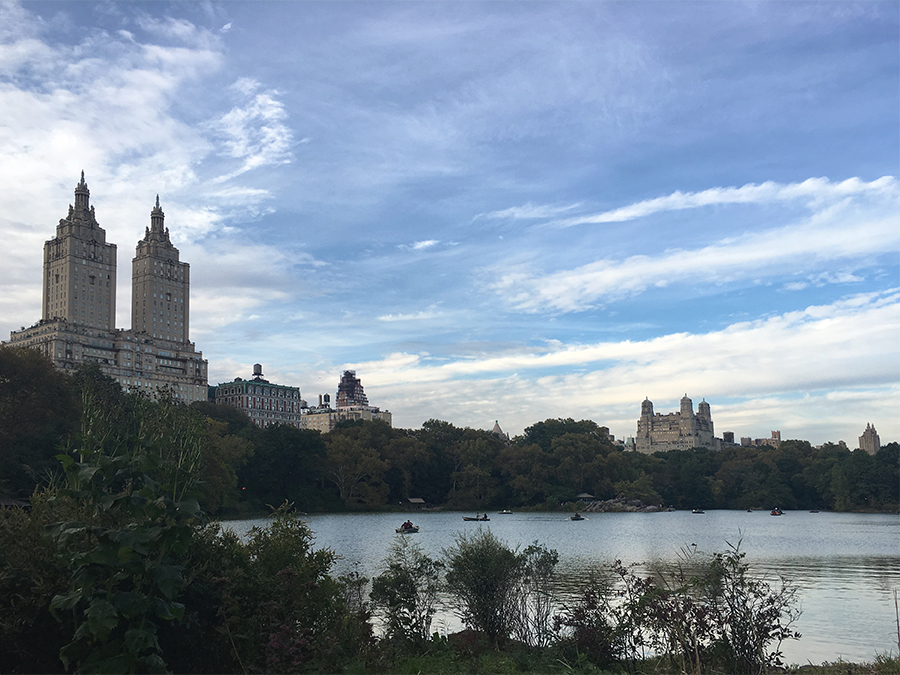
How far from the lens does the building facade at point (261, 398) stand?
181625mm

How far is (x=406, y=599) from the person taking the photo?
12148 mm

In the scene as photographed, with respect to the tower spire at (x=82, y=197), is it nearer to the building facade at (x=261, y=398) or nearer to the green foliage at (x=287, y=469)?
the building facade at (x=261, y=398)

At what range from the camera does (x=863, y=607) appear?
22.4 m

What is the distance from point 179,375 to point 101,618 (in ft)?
568

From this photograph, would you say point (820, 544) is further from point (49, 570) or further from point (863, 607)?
point (49, 570)

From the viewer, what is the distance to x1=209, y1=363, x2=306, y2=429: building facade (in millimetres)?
181625

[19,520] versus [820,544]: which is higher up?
[19,520]

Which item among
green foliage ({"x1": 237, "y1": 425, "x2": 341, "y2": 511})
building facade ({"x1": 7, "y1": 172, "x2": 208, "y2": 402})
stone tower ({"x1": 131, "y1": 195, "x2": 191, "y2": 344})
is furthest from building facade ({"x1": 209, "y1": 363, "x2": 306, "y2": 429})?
green foliage ({"x1": 237, "y1": 425, "x2": 341, "y2": 511})

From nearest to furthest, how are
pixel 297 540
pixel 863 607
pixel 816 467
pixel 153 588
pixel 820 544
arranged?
pixel 153 588 → pixel 297 540 → pixel 863 607 → pixel 820 544 → pixel 816 467

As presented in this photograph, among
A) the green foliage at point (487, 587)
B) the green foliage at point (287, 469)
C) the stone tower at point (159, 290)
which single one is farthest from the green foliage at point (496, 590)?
the stone tower at point (159, 290)

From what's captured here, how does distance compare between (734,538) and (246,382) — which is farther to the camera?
(246,382)

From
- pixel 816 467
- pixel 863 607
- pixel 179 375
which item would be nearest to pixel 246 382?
pixel 179 375

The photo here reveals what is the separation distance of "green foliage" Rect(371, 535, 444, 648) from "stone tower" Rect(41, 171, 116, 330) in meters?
164

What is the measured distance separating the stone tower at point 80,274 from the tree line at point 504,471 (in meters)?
75.9
